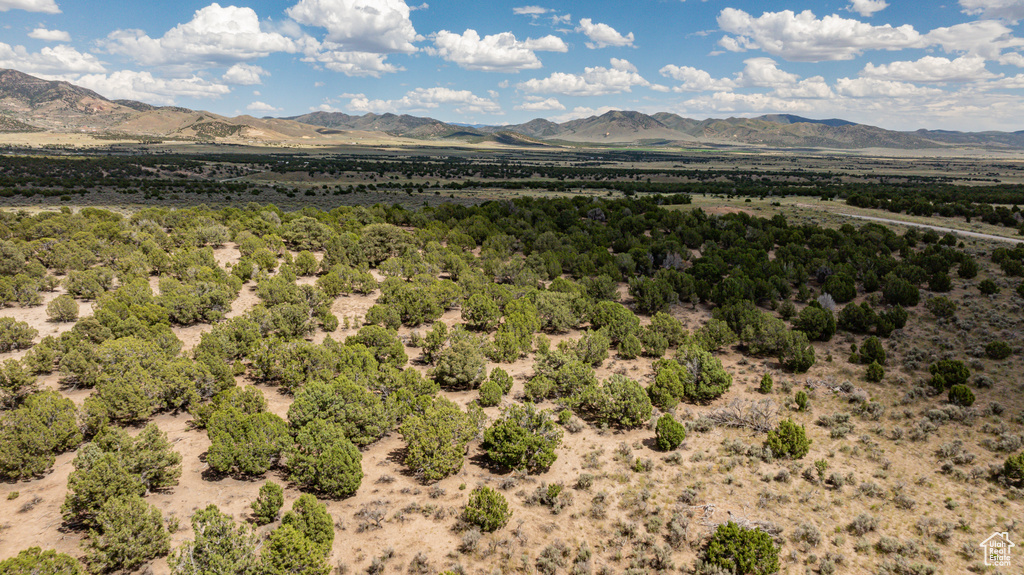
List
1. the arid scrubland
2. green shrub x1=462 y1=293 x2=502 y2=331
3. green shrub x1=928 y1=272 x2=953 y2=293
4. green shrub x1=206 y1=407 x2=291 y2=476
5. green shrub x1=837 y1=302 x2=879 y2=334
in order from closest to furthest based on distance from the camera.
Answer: the arid scrubland
green shrub x1=206 y1=407 x2=291 y2=476
green shrub x1=837 y1=302 x2=879 y2=334
green shrub x1=462 y1=293 x2=502 y2=331
green shrub x1=928 y1=272 x2=953 y2=293

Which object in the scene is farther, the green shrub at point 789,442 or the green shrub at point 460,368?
the green shrub at point 460,368

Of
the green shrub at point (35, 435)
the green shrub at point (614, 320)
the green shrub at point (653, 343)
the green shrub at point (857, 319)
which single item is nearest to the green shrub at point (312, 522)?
the green shrub at point (35, 435)

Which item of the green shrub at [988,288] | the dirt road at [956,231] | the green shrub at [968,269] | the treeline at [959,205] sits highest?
the treeline at [959,205]

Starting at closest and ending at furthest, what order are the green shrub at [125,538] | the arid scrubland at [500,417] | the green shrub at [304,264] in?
the green shrub at [125,538]
the arid scrubland at [500,417]
the green shrub at [304,264]

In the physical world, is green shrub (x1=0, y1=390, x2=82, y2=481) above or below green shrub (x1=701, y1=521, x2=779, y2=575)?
above

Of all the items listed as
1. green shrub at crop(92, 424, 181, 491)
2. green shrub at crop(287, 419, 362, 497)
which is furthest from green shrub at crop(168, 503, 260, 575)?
green shrub at crop(92, 424, 181, 491)

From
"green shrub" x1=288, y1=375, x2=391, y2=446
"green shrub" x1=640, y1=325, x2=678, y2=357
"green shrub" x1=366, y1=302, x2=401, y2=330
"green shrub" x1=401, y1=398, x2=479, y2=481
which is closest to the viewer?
"green shrub" x1=401, y1=398, x2=479, y2=481

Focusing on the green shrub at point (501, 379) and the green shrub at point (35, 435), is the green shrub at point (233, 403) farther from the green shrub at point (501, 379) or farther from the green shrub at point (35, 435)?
the green shrub at point (501, 379)

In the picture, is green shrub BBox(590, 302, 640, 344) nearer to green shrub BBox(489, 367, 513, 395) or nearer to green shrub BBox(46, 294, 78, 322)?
green shrub BBox(489, 367, 513, 395)
